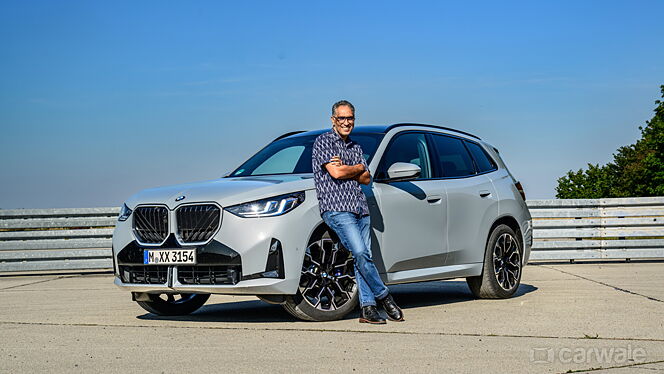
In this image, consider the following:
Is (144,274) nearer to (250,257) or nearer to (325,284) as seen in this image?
(250,257)

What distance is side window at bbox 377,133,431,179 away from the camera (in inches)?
340

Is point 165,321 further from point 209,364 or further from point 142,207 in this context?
point 209,364

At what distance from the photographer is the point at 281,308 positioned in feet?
30.6

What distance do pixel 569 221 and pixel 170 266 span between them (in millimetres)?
11491

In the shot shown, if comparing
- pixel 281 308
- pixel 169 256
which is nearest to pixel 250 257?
pixel 169 256

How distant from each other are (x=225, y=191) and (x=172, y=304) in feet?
5.78

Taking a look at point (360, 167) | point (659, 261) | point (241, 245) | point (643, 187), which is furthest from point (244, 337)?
point (643, 187)

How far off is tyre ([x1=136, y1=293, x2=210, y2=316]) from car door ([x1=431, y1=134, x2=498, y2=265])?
2.51 m

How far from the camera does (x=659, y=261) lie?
18062 mm

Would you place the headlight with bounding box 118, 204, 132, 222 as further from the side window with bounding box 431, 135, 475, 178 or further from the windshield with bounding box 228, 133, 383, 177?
the side window with bounding box 431, 135, 475, 178

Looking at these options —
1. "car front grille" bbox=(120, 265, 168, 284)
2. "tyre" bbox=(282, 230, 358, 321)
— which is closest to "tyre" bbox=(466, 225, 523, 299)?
"tyre" bbox=(282, 230, 358, 321)

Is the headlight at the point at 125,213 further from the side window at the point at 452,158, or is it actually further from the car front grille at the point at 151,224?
the side window at the point at 452,158

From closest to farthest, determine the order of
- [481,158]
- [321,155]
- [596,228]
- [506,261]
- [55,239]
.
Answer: [321,155]
[506,261]
[481,158]
[55,239]
[596,228]

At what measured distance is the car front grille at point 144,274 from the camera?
769 centimetres
